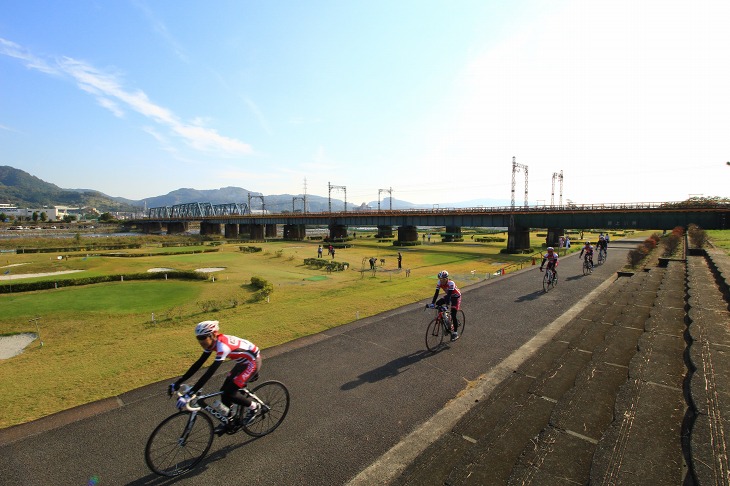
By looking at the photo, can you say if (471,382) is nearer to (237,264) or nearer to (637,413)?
(637,413)

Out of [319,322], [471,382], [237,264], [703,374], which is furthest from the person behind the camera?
[237,264]

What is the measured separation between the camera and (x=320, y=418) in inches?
296

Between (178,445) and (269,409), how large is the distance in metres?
1.65

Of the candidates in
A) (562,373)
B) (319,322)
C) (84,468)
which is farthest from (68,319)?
(562,373)

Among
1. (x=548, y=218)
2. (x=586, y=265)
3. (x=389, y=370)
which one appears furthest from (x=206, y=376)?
(x=548, y=218)

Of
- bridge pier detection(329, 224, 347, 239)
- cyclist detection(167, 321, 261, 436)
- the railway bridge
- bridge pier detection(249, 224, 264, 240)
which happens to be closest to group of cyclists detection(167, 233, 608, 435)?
cyclist detection(167, 321, 261, 436)

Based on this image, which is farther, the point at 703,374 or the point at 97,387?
the point at 97,387

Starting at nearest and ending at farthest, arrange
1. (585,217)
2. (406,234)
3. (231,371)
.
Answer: (231,371), (585,217), (406,234)

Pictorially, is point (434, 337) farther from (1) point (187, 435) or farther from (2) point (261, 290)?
(2) point (261, 290)

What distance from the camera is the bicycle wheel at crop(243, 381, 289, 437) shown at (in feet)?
22.6

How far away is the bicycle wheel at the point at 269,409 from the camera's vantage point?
6.90 m

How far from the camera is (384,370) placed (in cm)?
989

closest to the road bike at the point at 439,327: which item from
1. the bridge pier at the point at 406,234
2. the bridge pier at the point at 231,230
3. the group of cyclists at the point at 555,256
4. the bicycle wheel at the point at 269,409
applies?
the bicycle wheel at the point at 269,409

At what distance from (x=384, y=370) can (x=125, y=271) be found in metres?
35.4
